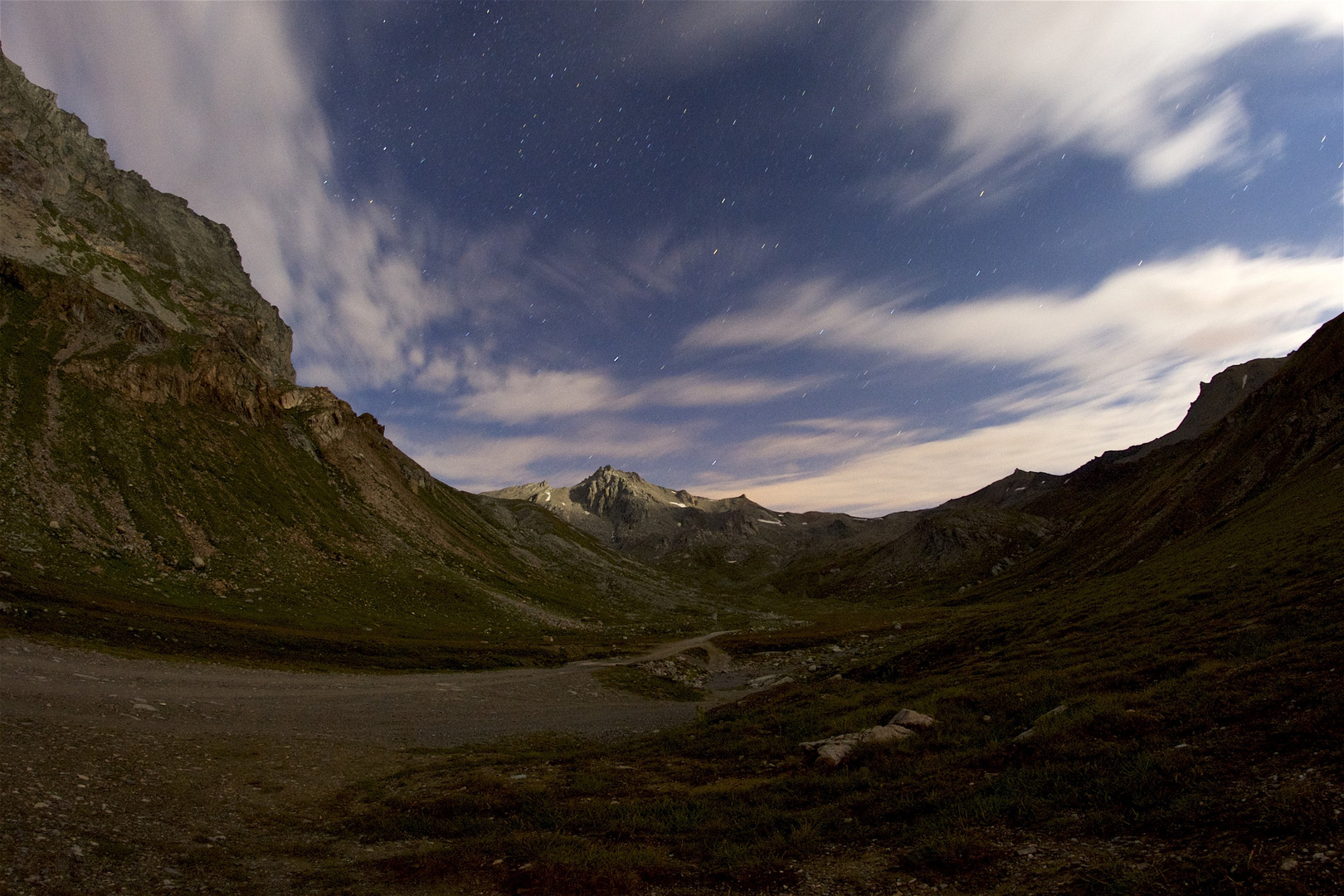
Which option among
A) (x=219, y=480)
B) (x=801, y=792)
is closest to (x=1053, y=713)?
(x=801, y=792)

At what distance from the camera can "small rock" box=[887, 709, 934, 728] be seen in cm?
2077

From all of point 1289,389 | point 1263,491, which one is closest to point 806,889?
point 1263,491

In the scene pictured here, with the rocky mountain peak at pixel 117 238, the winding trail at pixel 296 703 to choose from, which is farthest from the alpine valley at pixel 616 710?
the rocky mountain peak at pixel 117 238

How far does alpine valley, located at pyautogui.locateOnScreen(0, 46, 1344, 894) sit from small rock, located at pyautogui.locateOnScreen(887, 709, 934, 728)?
367 millimetres


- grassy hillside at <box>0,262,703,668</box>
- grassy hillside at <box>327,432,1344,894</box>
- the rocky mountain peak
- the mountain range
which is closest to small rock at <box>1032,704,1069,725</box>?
grassy hillside at <box>327,432,1344,894</box>

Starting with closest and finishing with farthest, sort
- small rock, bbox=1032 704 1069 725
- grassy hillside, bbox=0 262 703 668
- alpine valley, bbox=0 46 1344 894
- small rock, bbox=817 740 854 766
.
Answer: alpine valley, bbox=0 46 1344 894 < small rock, bbox=1032 704 1069 725 < small rock, bbox=817 740 854 766 < grassy hillside, bbox=0 262 703 668

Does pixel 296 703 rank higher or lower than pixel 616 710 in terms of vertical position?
higher

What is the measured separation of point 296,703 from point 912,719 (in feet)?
121

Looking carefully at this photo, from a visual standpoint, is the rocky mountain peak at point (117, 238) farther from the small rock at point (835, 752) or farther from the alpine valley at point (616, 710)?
the small rock at point (835, 752)

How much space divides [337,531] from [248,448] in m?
26.5

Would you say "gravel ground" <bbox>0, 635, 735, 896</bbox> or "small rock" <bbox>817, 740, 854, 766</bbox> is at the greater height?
"gravel ground" <bbox>0, 635, 735, 896</bbox>

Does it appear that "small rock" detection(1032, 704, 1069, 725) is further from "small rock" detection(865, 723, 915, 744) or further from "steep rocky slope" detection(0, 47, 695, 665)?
"steep rocky slope" detection(0, 47, 695, 665)

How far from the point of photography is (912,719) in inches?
835

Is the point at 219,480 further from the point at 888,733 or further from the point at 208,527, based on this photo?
the point at 888,733
